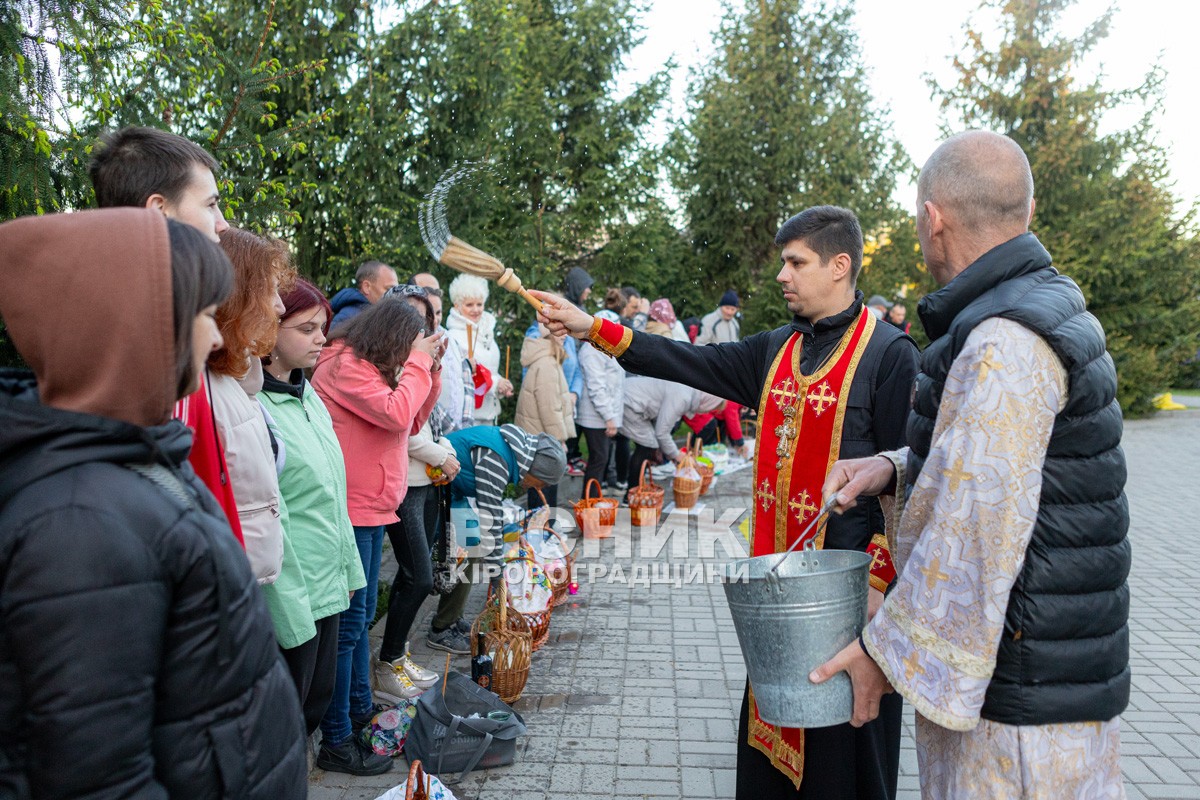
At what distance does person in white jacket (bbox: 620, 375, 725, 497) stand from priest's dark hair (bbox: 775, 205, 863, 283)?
20.8 feet

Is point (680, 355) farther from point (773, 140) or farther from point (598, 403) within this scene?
point (773, 140)

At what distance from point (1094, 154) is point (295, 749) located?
69.3 feet

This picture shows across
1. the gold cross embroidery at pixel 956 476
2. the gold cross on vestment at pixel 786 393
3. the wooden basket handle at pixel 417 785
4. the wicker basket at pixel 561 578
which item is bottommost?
the wicker basket at pixel 561 578

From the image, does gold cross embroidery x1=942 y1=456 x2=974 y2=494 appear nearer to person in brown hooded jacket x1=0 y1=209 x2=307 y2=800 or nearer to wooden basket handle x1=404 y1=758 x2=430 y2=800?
person in brown hooded jacket x1=0 y1=209 x2=307 y2=800

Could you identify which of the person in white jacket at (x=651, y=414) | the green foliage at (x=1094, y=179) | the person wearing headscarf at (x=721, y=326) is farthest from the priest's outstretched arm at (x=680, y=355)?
the green foliage at (x=1094, y=179)

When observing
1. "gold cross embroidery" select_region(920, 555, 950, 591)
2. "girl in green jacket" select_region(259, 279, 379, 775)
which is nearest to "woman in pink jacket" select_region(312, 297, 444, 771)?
"girl in green jacket" select_region(259, 279, 379, 775)

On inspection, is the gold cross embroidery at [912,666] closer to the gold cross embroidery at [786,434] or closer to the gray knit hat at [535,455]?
the gold cross embroidery at [786,434]

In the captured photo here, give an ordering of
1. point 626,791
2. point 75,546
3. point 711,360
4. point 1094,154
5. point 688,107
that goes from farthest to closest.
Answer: point 688,107 < point 1094,154 < point 626,791 < point 711,360 < point 75,546

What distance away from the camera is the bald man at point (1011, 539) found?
1961mm

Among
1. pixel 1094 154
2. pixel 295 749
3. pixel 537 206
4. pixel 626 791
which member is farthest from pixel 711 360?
pixel 1094 154

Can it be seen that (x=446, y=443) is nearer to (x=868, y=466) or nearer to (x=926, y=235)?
(x=868, y=466)

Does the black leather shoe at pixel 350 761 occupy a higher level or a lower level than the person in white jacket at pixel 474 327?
lower

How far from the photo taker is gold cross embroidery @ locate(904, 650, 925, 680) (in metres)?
2.06

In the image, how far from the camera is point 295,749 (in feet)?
5.55
